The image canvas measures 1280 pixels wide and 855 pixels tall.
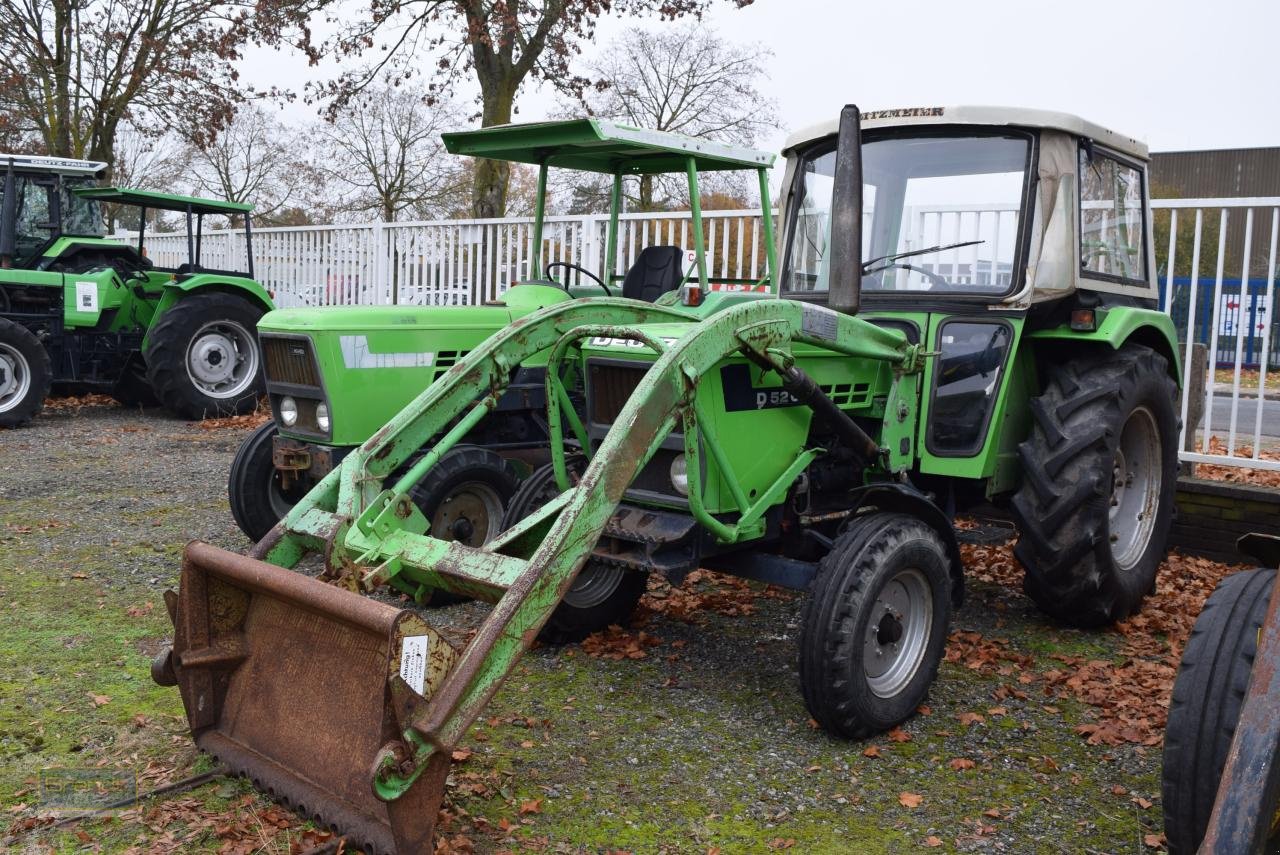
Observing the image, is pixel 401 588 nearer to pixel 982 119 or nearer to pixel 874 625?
pixel 874 625

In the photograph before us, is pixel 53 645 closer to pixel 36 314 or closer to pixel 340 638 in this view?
pixel 340 638

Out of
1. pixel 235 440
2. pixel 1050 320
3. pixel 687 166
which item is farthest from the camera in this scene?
pixel 235 440

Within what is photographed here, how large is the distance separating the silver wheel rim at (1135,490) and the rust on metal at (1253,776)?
11.0 ft

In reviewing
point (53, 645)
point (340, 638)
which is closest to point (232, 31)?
point (53, 645)

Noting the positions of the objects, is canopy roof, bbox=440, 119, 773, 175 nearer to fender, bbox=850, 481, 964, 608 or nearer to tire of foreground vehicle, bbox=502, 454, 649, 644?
tire of foreground vehicle, bbox=502, 454, 649, 644

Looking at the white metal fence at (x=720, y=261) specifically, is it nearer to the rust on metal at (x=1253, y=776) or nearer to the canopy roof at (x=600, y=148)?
the canopy roof at (x=600, y=148)

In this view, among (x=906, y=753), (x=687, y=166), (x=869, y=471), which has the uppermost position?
(x=687, y=166)

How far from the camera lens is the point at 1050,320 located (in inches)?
202

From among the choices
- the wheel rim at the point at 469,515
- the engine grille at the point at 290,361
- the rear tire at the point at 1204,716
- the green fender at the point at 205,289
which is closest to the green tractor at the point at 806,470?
the wheel rim at the point at 469,515

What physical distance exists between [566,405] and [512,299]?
75.8 inches

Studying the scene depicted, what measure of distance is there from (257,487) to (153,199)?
6.80m

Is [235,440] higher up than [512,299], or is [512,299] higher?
[512,299]

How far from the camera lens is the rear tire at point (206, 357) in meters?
11.2

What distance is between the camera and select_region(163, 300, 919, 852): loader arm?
2996 millimetres
